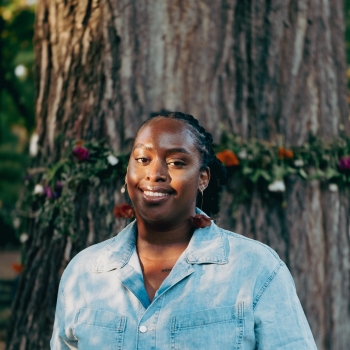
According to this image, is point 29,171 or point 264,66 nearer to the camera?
point 264,66

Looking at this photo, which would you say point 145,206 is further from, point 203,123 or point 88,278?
point 203,123

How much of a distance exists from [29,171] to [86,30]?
3.02ft

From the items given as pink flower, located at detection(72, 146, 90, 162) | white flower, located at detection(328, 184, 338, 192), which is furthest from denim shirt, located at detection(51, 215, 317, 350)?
white flower, located at detection(328, 184, 338, 192)

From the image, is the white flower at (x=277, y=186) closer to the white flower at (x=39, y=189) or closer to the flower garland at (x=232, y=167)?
the flower garland at (x=232, y=167)

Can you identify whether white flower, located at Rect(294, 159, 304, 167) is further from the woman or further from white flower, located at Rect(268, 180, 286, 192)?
the woman

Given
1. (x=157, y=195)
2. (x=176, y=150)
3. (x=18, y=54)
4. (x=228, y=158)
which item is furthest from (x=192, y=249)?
(x=18, y=54)

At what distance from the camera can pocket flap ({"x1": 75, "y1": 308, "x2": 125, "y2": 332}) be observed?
7.00 ft

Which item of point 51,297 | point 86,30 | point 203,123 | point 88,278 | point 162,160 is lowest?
point 51,297

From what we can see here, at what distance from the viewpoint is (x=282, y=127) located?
3.38 metres

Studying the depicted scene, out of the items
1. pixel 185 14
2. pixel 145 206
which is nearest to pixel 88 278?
pixel 145 206

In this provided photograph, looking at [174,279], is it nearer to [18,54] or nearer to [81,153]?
[81,153]

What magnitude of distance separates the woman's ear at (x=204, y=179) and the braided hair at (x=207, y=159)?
2 cm

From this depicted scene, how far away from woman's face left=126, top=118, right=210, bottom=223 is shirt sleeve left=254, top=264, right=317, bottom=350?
430 millimetres

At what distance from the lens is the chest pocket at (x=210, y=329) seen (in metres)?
2.04
